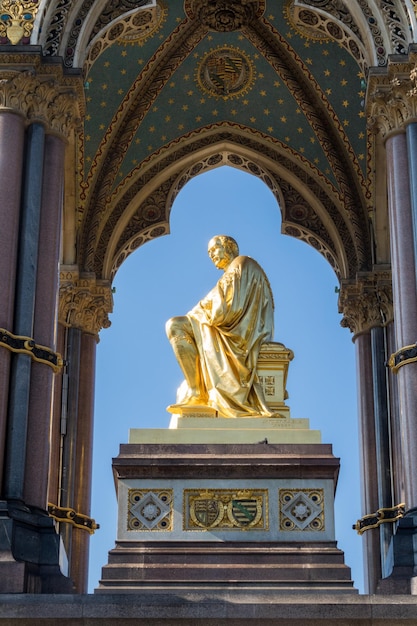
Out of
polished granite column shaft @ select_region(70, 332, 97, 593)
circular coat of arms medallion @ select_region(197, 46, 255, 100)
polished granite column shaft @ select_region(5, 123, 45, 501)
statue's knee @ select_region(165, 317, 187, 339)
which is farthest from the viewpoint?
circular coat of arms medallion @ select_region(197, 46, 255, 100)

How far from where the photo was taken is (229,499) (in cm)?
1678

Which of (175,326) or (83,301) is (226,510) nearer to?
(175,326)

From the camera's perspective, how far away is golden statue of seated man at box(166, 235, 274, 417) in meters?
17.9

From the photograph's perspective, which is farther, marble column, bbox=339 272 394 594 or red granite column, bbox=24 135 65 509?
marble column, bbox=339 272 394 594

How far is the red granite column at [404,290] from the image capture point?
1623 cm

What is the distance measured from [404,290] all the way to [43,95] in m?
5.39

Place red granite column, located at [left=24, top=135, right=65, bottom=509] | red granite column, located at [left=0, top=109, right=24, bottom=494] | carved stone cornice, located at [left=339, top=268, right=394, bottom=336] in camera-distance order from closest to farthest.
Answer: red granite column, located at [left=0, top=109, right=24, bottom=494]
red granite column, located at [left=24, top=135, right=65, bottom=509]
carved stone cornice, located at [left=339, top=268, right=394, bottom=336]

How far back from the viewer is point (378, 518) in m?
21.3

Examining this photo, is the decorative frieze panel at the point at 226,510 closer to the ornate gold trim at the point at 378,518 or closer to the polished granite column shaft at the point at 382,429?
the ornate gold trim at the point at 378,518

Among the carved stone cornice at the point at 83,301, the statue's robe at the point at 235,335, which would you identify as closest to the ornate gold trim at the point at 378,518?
the statue's robe at the point at 235,335

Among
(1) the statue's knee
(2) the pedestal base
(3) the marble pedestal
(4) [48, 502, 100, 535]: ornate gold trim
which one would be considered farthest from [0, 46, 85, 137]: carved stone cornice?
A: (4) [48, 502, 100, 535]: ornate gold trim

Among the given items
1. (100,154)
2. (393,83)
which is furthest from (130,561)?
(100,154)

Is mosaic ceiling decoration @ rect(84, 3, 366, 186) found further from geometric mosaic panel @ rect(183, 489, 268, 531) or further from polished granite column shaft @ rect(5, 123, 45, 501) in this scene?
geometric mosaic panel @ rect(183, 489, 268, 531)

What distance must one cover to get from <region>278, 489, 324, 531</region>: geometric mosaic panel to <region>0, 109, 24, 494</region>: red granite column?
11.4ft
